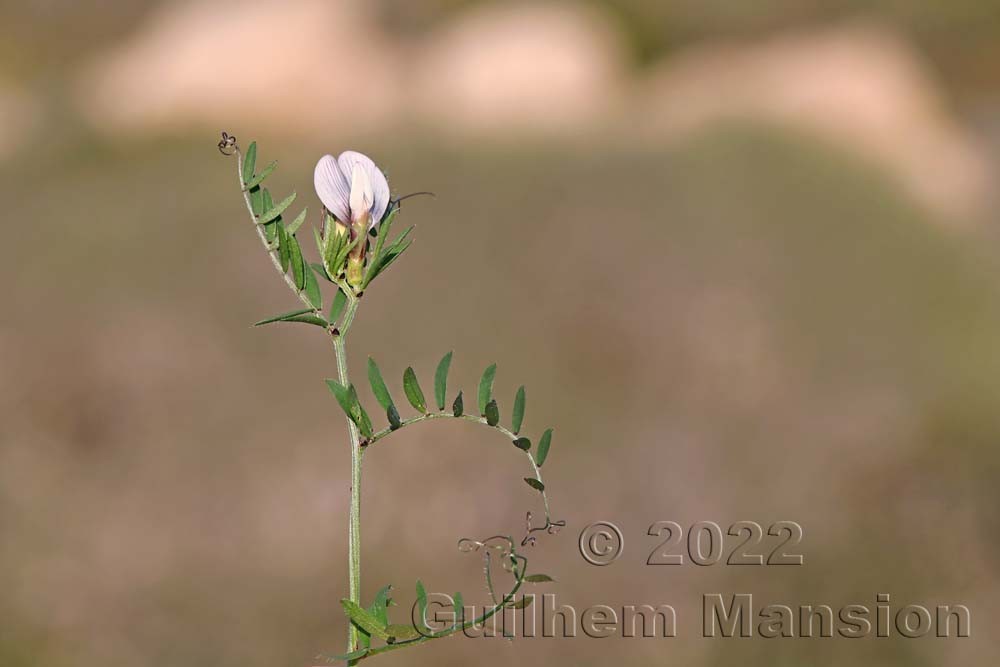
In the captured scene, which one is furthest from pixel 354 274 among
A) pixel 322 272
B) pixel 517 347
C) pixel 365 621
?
pixel 517 347

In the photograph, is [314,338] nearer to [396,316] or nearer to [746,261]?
[396,316]

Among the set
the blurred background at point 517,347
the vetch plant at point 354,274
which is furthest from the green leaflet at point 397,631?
the blurred background at point 517,347

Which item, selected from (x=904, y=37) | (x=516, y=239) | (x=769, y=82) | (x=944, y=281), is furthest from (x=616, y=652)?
(x=904, y=37)

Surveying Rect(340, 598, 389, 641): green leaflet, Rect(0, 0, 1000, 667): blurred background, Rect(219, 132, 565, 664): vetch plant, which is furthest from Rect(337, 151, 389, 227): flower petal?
Rect(0, 0, 1000, 667): blurred background

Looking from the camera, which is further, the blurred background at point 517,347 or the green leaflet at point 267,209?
the blurred background at point 517,347

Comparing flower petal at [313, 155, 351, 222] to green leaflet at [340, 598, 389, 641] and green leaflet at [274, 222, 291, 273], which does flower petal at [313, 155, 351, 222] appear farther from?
green leaflet at [340, 598, 389, 641]

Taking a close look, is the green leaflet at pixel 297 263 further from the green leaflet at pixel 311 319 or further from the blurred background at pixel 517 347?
the blurred background at pixel 517 347
